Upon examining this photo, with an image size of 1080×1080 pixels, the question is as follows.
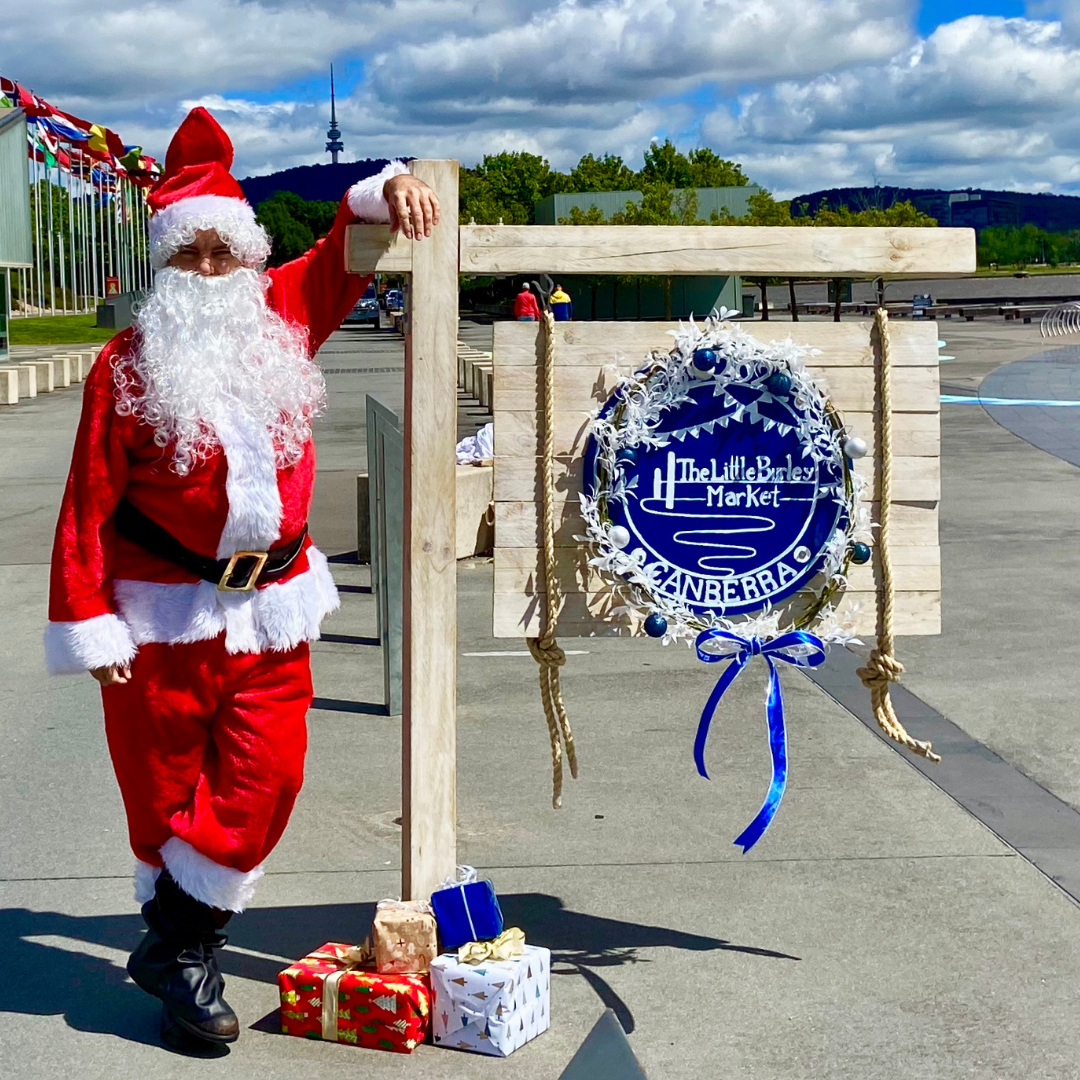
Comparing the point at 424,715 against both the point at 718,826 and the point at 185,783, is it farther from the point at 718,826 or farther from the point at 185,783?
the point at 718,826

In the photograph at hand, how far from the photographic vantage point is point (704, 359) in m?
3.59

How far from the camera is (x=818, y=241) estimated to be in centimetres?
366

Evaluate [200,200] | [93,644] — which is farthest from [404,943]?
[200,200]

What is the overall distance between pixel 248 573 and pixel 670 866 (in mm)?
1762

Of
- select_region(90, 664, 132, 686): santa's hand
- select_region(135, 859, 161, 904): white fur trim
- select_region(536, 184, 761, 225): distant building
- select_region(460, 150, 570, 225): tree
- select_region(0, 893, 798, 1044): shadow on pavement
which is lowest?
select_region(0, 893, 798, 1044): shadow on pavement

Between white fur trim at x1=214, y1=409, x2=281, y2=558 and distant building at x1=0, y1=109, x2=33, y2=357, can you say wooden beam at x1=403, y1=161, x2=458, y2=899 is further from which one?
distant building at x1=0, y1=109, x2=33, y2=357

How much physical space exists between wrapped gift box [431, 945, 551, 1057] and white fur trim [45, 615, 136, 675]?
3.39 ft

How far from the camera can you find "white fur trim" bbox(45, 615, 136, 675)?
134 inches

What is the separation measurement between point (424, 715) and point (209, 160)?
1.53m

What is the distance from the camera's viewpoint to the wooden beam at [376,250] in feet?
11.5

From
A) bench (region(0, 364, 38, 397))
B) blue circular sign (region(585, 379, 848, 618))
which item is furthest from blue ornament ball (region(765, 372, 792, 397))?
bench (region(0, 364, 38, 397))

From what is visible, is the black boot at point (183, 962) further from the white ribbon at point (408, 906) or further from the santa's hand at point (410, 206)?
the santa's hand at point (410, 206)

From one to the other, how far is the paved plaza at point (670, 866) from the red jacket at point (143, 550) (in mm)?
972

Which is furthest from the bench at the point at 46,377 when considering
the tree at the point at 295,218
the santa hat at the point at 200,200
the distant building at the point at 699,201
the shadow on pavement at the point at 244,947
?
the tree at the point at 295,218
